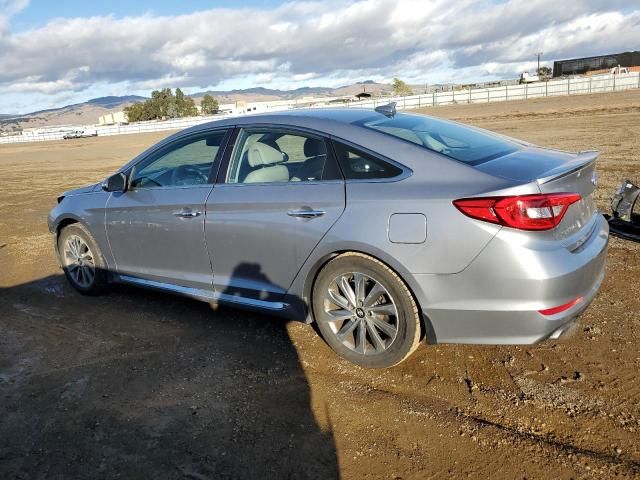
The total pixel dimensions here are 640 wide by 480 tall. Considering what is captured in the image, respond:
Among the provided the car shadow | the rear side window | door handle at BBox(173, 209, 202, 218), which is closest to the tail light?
the rear side window

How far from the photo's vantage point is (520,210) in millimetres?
2949

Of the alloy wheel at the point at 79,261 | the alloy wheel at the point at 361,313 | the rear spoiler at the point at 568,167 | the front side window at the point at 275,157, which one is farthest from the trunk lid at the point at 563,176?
the alloy wheel at the point at 79,261

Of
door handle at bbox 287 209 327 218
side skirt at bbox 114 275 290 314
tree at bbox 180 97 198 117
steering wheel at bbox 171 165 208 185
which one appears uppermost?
tree at bbox 180 97 198 117

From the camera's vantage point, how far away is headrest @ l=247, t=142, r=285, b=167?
4.09 metres

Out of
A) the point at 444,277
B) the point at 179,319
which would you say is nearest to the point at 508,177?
the point at 444,277

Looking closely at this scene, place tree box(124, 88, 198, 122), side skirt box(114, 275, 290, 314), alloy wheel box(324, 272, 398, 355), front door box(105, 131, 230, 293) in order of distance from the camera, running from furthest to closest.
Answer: tree box(124, 88, 198, 122)
front door box(105, 131, 230, 293)
side skirt box(114, 275, 290, 314)
alloy wheel box(324, 272, 398, 355)

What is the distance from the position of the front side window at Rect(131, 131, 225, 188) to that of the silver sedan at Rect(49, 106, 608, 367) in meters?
0.01

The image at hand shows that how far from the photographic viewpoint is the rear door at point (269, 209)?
11.8 ft

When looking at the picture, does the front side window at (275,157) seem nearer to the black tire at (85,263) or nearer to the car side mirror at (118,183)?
the car side mirror at (118,183)

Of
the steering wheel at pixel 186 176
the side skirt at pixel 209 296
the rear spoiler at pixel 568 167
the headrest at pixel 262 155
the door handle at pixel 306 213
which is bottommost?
the side skirt at pixel 209 296

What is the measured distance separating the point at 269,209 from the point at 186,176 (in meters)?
1.13

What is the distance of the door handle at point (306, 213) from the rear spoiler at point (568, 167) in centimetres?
134

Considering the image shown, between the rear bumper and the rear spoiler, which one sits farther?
the rear spoiler

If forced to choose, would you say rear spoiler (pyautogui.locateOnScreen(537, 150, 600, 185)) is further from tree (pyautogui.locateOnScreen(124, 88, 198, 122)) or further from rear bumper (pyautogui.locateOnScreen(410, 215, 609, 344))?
tree (pyautogui.locateOnScreen(124, 88, 198, 122))
